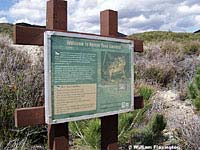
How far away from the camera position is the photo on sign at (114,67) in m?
3.76

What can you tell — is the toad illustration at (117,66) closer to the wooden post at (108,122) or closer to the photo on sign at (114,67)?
the photo on sign at (114,67)

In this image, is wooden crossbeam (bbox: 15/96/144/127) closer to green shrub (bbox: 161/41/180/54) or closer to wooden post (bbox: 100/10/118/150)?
wooden post (bbox: 100/10/118/150)

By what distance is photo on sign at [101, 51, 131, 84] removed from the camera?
3.76 metres

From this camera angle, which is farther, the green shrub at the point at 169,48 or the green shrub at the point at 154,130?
the green shrub at the point at 169,48

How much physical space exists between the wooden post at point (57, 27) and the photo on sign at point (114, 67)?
0.58 meters

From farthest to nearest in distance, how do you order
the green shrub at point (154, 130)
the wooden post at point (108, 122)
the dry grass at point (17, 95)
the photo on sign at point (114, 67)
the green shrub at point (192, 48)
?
the green shrub at point (192, 48), the green shrub at point (154, 130), the dry grass at point (17, 95), the wooden post at point (108, 122), the photo on sign at point (114, 67)

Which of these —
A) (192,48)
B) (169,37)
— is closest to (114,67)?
(192,48)

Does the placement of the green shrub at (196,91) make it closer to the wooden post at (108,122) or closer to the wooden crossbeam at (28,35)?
the wooden post at (108,122)

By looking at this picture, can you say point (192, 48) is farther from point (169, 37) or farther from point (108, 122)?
point (108, 122)

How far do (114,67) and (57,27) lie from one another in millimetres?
834

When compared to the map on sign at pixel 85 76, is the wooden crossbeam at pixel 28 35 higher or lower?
higher

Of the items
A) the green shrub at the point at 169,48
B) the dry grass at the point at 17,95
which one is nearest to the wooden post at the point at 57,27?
the dry grass at the point at 17,95

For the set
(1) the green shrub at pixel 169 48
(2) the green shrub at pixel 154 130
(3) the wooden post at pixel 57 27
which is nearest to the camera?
(3) the wooden post at pixel 57 27

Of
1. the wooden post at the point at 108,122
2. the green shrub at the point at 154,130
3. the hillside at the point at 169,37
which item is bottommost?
the green shrub at the point at 154,130
